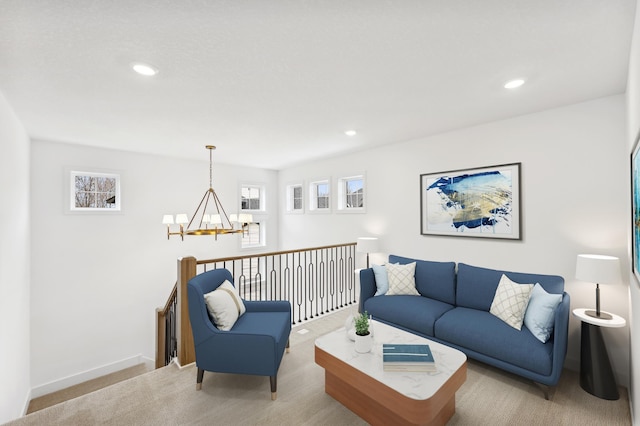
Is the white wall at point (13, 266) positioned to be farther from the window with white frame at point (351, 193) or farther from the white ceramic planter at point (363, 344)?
the window with white frame at point (351, 193)

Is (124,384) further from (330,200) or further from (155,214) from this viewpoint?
(330,200)

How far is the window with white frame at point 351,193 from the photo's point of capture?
5.27 metres

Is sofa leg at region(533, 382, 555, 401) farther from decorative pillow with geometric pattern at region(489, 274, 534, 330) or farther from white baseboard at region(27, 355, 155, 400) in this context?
white baseboard at region(27, 355, 155, 400)

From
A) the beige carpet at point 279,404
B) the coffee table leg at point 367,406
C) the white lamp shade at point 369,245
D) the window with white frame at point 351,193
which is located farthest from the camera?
the window with white frame at point 351,193

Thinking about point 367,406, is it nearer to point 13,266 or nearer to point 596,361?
point 596,361

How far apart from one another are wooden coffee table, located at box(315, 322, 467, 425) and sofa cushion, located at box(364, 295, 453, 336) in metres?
0.60

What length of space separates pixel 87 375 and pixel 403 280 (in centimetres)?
532

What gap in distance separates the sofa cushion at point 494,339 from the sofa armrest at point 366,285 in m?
1.01

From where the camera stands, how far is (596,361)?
243 cm

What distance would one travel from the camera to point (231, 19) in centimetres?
172

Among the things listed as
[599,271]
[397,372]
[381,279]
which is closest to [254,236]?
[381,279]

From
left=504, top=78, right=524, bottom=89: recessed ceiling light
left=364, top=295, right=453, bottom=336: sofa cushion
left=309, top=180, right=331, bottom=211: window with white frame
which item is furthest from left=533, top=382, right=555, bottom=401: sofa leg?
left=309, top=180, right=331, bottom=211: window with white frame

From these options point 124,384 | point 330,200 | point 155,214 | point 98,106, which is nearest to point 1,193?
point 98,106

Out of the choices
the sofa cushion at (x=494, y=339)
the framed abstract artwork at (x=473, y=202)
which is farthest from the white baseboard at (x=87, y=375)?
the framed abstract artwork at (x=473, y=202)
